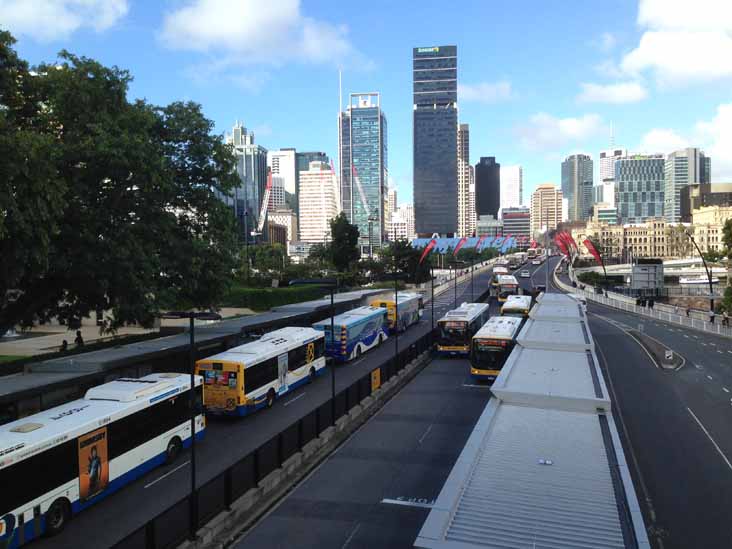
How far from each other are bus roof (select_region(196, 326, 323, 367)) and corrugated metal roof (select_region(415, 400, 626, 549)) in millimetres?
12887

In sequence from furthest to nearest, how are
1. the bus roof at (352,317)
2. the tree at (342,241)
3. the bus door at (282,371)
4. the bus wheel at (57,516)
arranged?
the tree at (342,241), the bus roof at (352,317), the bus door at (282,371), the bus wheel at (57,516)

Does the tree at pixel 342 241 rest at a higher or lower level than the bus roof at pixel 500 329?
higher

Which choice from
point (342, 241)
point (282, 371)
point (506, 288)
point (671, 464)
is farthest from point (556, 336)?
point (342, 241)

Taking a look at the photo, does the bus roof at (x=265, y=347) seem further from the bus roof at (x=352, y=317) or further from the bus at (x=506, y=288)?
the bus at (x=506, y=288)

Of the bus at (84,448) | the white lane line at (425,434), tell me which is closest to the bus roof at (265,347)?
the bus at (84,448)

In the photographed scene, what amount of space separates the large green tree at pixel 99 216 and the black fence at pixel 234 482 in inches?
389

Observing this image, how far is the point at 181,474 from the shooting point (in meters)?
18.1

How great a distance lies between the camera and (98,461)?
51.1 ft

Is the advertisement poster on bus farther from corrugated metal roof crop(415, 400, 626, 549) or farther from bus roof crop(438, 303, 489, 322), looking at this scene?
bus roof crop(438, 303, 489, 322)

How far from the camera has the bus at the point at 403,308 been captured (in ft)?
161

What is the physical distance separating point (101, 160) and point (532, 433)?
20117 mm

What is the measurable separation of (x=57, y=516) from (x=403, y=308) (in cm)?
3948

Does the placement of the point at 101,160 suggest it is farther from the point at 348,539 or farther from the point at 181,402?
the point at 348,539

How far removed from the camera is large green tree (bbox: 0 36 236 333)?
23.5m
